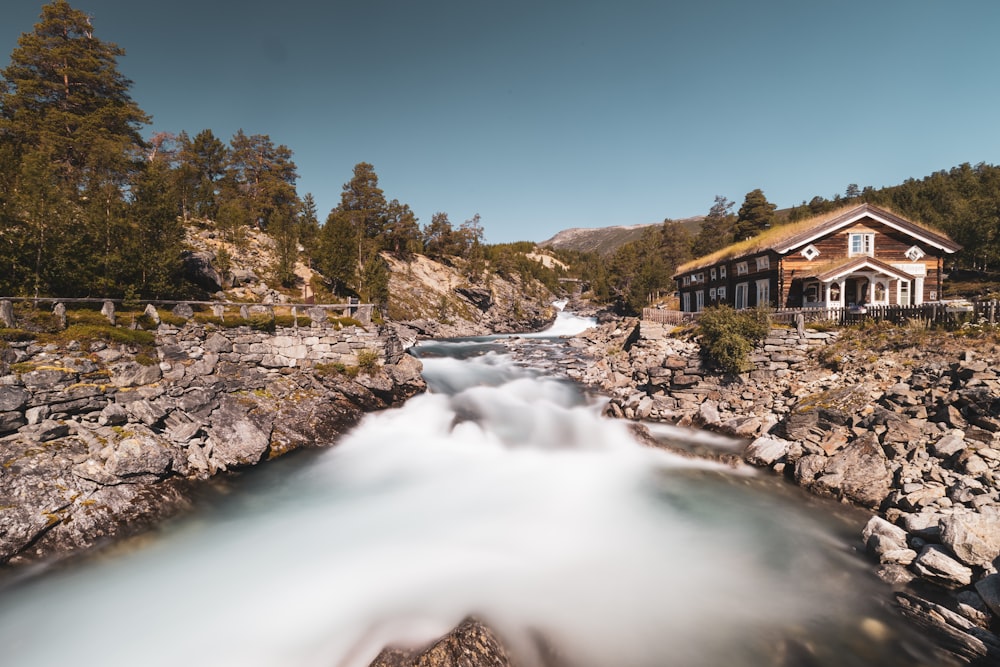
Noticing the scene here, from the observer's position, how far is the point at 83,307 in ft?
61.9

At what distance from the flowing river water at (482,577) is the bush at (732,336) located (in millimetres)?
8229

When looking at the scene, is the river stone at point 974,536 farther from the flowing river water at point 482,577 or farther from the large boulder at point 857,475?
the large boulder at point 857,475

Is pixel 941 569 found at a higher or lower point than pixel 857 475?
lower

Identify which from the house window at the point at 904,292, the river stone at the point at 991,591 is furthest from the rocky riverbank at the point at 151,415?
the house window at the point at 904,292

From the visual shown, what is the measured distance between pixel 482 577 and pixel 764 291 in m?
33.3

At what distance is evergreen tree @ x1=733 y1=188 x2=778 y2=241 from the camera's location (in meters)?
78.1

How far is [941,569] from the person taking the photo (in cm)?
891

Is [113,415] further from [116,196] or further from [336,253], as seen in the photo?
[336,253]

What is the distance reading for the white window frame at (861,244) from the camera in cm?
3003

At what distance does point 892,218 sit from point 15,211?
176ft

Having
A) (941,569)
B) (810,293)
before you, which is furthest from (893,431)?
(810,293)

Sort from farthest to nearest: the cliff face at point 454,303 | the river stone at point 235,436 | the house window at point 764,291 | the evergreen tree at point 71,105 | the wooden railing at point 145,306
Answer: the cliff face at point 454,303, the evergreen tree at point 71,105, the house window at point 764,291, the river stone at point 235,436, the wooden railing at point 145,306

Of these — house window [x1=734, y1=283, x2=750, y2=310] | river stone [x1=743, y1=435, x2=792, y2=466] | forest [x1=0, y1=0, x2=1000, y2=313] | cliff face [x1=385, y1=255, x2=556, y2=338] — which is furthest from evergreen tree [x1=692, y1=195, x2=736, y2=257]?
river stone [x1=743, y1=435, x2=792, y2=466]

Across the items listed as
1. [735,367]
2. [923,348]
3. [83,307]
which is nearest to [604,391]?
[735,367]
